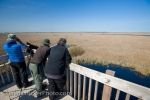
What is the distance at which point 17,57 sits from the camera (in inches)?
158

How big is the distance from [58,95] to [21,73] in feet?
4.82

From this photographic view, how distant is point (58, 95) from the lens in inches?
152

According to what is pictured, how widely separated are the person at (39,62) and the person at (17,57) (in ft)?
1.81

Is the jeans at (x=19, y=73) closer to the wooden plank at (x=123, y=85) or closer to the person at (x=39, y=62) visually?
the person at (x=39, y=62)

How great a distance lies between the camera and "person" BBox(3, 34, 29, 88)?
12.6 feet

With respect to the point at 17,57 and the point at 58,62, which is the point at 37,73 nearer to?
the point at 17,57

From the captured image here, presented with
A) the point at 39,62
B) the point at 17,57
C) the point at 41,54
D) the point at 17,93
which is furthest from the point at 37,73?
the point at 17,93

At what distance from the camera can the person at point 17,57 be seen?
3.85 m

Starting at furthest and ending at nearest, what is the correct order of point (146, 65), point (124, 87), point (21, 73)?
point (146, 65) → point (21, 73) → point (124, 87)

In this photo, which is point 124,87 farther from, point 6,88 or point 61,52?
point 6,88

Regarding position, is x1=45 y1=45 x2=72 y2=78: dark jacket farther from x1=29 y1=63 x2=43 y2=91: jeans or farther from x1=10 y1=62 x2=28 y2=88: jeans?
x1=10 y1=62 x2=28 y2=88: jeans

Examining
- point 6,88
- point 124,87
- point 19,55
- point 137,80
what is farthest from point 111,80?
point 137,80

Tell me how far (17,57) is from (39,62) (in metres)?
0.90

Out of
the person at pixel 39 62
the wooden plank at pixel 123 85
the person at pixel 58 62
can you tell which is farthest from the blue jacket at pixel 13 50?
the wooden plank at pixel 123 85
